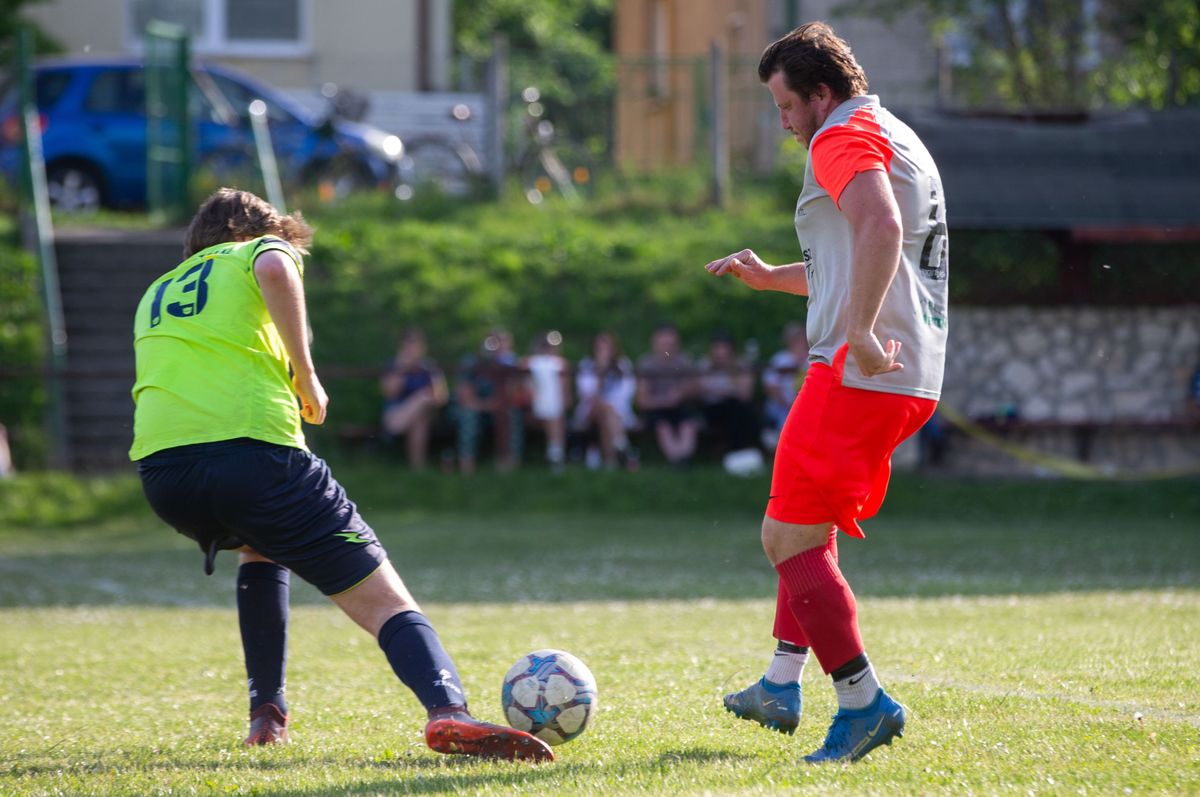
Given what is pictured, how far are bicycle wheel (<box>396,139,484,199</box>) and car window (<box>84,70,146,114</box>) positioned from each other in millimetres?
4085

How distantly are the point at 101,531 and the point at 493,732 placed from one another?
12892 mm

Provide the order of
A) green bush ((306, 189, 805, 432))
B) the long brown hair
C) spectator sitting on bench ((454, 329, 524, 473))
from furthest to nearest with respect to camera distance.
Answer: green bush ((306, 189, 805, 432)) → spectator sitting on bench ((454, 329, 524, 473)) → the long brown hair

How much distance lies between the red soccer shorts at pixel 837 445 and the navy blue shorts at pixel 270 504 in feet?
4.50

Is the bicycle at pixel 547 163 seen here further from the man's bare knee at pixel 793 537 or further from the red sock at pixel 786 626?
the man's bare knee at pixel 793 537

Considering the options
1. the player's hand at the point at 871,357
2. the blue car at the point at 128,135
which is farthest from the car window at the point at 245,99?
the player's hand at the point at 871,357

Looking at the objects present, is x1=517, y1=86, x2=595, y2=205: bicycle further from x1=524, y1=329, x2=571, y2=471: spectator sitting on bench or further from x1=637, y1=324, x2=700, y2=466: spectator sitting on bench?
x1=637, y1=324, x2=700, y2=466: spectator sitting on bench

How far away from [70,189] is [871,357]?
20.3m

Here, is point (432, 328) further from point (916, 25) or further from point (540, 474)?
point (916, 25)

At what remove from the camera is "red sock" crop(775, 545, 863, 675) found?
4.35 m

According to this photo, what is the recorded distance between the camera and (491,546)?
559 inches

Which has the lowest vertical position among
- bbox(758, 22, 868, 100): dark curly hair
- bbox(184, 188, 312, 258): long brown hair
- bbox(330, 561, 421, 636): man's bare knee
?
bbox(330, 561, 421, 636): man's bare knee

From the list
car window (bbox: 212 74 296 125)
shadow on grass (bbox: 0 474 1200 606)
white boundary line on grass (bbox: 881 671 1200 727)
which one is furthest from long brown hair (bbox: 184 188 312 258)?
car window (bbox: 212 74 296 125)

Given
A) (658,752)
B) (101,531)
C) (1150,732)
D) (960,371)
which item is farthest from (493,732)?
(960,371)

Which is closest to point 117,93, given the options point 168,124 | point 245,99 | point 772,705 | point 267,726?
point 168,124
